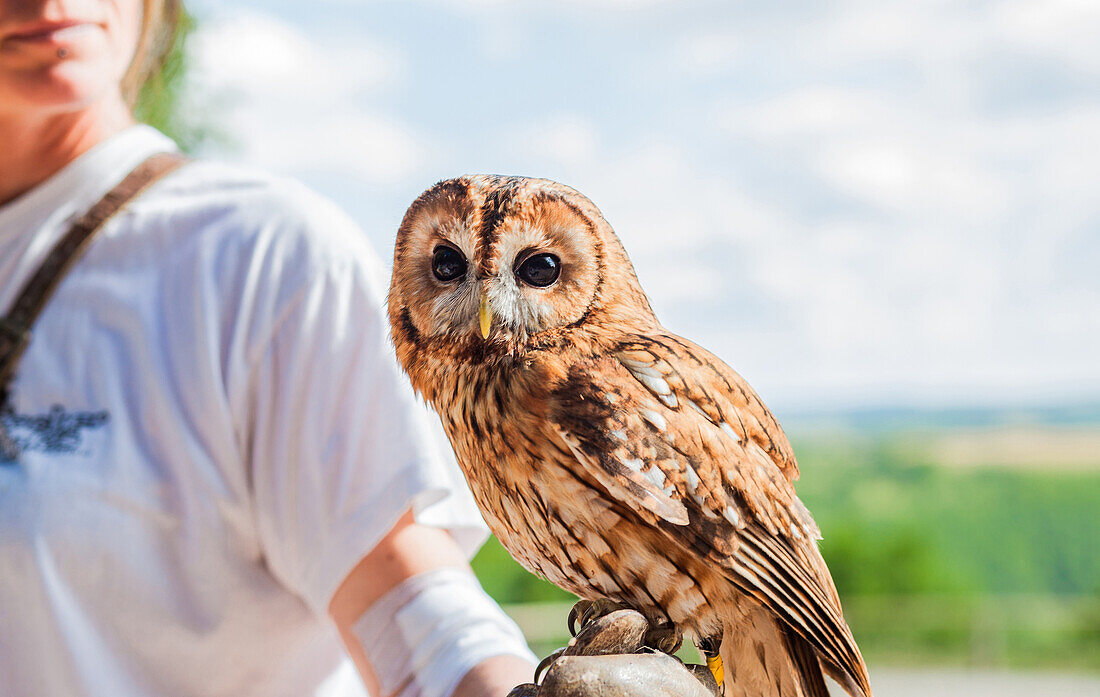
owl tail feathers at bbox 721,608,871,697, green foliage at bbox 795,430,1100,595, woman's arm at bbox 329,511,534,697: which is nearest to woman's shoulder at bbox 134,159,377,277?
woman's arm at bbox 329,511,534,697

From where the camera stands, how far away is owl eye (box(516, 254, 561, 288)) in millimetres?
488

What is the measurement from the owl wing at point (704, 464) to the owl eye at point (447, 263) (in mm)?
82

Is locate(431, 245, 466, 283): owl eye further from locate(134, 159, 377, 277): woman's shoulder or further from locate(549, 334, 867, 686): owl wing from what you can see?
locate(134, 159, 377, 277): woman's shoulder

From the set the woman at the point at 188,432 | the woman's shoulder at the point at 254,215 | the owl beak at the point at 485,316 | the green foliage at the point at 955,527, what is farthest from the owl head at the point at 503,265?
the green foliage at the point at 955,527

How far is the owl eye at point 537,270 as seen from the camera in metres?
0.49

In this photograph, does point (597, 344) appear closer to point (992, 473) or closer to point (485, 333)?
point (485, 333)

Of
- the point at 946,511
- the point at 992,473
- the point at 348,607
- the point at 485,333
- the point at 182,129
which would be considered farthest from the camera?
the point at 992,473

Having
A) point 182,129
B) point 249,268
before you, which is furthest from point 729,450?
point 182,129

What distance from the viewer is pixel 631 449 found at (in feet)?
1.63

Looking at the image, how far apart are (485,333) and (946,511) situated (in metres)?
9.21

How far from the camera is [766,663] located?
52 centimetres

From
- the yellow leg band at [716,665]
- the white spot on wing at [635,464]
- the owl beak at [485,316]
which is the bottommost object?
the yellow leg band at [716,665]

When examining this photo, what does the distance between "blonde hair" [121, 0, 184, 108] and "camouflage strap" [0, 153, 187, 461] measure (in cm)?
19

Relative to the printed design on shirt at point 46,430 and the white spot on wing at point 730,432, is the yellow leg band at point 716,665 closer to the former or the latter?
the white spot on wing at point 730,432
